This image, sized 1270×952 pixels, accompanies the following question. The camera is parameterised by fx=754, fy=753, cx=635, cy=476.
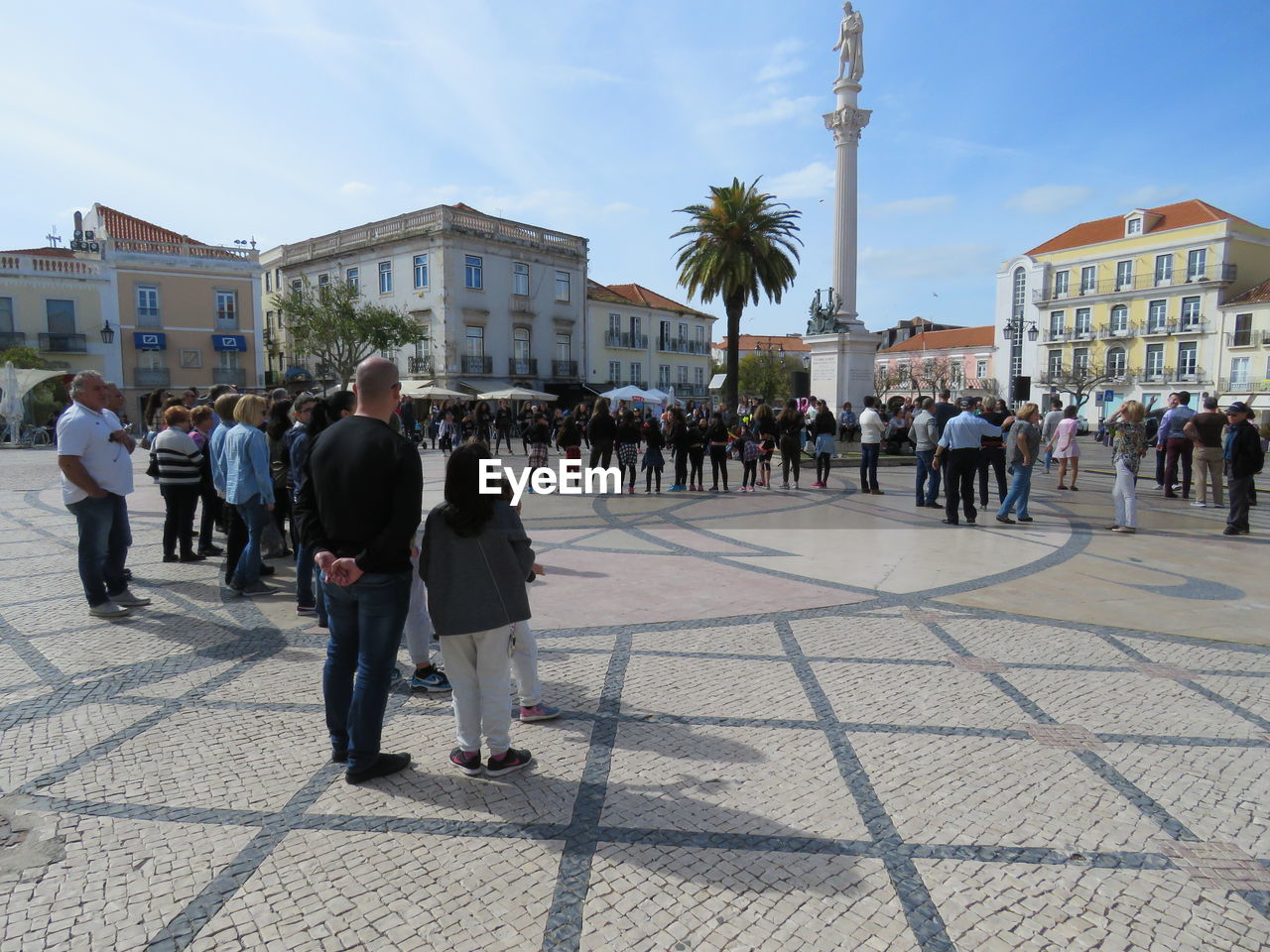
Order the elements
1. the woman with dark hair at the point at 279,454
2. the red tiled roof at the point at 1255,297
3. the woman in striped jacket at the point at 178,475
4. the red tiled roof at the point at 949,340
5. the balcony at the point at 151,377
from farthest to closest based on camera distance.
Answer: the red tiled roof at the point at 949,340 → the red tiled roof at the point at 1255,297 → the balcony at the point at 151,377 → the woman in striped jacket at the point at 178,475 → the woman with dark hair at the point at 279,454

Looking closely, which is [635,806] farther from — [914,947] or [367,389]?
[367,389]

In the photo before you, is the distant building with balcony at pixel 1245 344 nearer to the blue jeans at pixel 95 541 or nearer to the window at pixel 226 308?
the blue jeans at pixel 95 541

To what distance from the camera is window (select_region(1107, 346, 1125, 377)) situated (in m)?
50.6

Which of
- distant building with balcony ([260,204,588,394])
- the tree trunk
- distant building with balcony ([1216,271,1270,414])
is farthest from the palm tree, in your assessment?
distant building with balcony ([1216,271,1270,414])

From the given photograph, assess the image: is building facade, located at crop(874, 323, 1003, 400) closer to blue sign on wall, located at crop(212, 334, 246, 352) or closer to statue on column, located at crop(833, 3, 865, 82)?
statue on column, located at crop(833, 3, 865, 82)

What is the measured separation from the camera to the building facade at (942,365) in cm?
6544

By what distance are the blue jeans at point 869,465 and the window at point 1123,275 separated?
48542mm

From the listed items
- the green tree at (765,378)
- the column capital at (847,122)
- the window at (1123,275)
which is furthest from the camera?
the green tree at (765,378)

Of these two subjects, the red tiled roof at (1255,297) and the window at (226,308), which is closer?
the window at (226,308)

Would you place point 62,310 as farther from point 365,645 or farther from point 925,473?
point 365,645

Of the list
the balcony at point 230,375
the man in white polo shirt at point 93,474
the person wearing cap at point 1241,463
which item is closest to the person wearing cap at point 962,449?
the person wearing cap at point 1241,463

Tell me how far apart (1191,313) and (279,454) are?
56.0m

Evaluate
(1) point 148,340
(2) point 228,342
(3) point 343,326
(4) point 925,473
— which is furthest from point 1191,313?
(1) point 148,340

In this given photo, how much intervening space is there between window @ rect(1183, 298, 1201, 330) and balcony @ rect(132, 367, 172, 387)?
58299 mm
